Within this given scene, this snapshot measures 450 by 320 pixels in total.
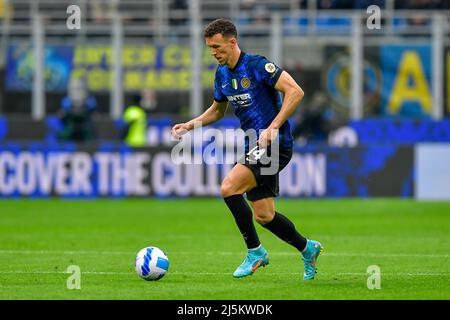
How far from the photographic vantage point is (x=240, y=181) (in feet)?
34.6

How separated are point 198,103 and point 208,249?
11.5m

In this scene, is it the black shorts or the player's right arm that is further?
the player's right arm

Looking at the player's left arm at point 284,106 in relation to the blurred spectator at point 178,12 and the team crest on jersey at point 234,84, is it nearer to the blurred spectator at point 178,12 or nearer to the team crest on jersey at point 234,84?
Result: the team crest on jersey at point 234,84

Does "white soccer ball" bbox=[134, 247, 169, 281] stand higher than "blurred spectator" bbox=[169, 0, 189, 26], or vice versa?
"blurred spectator" bbox=[169, 0, 189, 26]

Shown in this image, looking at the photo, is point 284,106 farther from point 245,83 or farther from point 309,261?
point 309,261

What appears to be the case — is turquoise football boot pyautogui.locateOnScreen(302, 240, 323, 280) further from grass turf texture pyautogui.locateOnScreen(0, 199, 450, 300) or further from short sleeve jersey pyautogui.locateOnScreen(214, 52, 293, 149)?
short sleeve jersey pyautogui.locateOnScreen(214, 52, 293, 149)

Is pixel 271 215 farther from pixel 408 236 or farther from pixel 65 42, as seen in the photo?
pixel 65 42

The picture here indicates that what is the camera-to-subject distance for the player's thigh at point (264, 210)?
415 inches

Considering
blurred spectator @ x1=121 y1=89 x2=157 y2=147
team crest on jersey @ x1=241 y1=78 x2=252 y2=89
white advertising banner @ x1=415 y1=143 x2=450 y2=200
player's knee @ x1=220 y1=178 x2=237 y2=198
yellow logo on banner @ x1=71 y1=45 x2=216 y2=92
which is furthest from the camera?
yellow logo on banner @ x1=71 y1=45 x2=216 y2=92

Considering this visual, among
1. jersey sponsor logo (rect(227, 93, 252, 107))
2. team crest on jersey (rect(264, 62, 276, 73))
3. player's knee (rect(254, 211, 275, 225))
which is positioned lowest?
player's knee (rect(254, 211, 275, 225))

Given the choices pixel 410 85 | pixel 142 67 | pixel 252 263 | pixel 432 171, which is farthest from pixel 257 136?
pixel 410 85

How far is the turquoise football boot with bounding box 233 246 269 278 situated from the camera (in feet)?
34.8

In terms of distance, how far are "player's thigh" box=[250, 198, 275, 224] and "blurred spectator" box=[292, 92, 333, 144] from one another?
50.9ft

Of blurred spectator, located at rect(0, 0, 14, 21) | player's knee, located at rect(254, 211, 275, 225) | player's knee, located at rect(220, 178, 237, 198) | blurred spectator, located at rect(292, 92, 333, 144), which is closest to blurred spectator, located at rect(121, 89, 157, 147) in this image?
blurred spectator, located at rect(292, 92, 333, 144)
